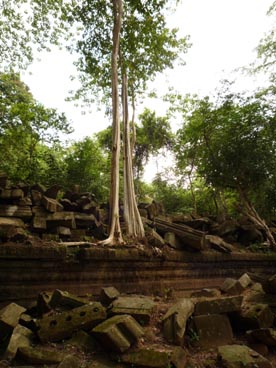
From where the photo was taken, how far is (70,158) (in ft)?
32.6

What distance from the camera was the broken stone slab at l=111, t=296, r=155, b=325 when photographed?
338 centimetres

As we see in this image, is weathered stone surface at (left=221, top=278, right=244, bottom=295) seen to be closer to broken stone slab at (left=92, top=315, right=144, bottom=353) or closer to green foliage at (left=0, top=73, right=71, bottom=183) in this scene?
broken stone slab at (left=92, top=315, right=144, bottom=353)

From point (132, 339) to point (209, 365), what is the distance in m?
0.89

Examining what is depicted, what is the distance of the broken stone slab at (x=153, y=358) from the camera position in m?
2.64

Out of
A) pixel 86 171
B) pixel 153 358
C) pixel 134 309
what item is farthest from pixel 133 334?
pixel 86 171

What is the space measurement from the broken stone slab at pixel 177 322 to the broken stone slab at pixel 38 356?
129cm

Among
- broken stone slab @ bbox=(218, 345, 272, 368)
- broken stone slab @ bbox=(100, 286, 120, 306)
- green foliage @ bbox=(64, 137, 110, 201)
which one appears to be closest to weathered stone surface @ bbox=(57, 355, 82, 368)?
broken stone slab @ bbox=(100, 286, 120, 306)

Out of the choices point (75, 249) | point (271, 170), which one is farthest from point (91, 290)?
point (271, 170)

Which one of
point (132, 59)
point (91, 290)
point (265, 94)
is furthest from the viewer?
point (265, 94)

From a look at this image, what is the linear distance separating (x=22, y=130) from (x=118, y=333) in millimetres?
7806

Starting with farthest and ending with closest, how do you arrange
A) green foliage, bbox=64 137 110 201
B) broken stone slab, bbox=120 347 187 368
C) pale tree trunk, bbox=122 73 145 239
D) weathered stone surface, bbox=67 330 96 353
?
green foliage, bbox=64 137 110 201 → pale tree trunk, bbox=122 73 145 239 → weathered stone surface, bbox=67 330 96 353 → broken stone slab, bbox=120 347 187 368

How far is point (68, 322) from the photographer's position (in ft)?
10.0

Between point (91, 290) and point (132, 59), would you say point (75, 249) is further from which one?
point (132, 59)

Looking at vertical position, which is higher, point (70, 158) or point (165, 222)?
point (70, 158)
